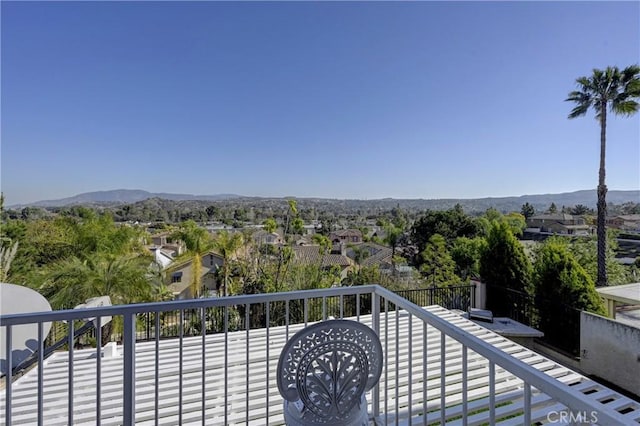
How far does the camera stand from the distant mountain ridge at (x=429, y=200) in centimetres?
1103

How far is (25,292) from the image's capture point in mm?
2072

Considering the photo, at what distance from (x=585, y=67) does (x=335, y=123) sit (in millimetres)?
8011

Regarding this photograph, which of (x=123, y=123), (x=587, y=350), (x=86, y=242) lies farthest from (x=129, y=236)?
(x=587, y=350)

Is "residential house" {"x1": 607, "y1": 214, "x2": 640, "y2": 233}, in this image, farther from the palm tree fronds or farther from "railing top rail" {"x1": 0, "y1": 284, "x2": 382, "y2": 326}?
"railing top rail" {"x1": 0, "y1": 284, "x2": 382, "y2": 326}

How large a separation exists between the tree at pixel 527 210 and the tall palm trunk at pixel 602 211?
1018cm

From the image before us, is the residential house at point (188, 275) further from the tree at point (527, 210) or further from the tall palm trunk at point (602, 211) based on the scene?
the tree at point (527, 210)

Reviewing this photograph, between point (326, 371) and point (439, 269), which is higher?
point (326, 371)

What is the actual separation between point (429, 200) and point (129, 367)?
81.1 feet

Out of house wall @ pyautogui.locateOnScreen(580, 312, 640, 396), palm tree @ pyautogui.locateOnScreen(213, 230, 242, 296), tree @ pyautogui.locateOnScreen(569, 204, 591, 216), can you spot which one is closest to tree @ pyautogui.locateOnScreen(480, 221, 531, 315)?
house wall @ pyautogui.locateOnScreen(580, 312, 640, 396)

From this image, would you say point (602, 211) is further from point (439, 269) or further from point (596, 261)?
point (439, 269)

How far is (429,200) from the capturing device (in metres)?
24.1

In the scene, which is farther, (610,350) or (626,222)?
(626,222)

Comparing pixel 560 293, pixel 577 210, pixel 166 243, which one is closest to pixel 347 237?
pixel 166 243

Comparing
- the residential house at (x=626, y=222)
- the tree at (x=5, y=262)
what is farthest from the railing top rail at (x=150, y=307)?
the residential house at (x=626, y=222)
